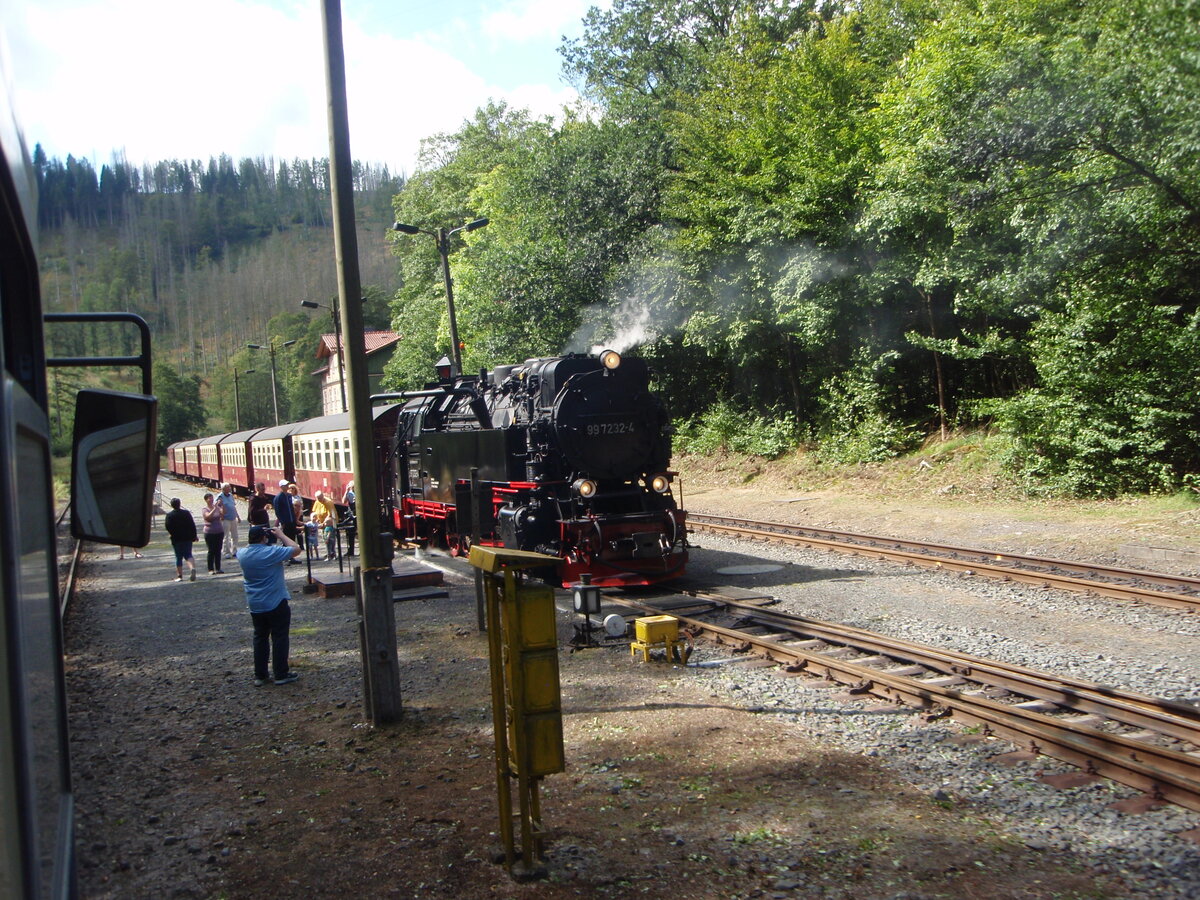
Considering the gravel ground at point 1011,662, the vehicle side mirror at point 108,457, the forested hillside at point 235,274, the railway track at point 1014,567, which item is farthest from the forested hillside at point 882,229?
the forested hillside at point 235,274

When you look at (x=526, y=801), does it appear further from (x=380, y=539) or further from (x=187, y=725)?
(x=187, y=725)

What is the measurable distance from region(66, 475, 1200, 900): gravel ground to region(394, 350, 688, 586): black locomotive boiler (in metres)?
1.99

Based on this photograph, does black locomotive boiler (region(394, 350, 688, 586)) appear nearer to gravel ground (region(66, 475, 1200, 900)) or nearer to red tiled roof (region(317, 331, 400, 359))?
gravel ground (region(66, 475, 1200, 900))

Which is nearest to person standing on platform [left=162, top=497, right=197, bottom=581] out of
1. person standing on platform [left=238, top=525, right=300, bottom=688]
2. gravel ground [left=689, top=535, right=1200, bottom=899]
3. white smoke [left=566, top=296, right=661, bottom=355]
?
person standing on platform [left=238, top=525, right=300, bottom=688]

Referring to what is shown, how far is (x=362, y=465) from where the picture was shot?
696 cm

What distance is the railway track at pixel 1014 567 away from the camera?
31.5 feet

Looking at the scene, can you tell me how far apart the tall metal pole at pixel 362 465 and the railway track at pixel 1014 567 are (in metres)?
7.59

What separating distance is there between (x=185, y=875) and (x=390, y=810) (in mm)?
1117

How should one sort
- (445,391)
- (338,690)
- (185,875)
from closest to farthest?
(185,875)
(338,690)
(445,391)

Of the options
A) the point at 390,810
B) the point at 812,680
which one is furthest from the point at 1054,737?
the point at 390,810

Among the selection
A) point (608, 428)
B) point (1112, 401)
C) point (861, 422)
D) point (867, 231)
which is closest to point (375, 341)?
point (861, 422)

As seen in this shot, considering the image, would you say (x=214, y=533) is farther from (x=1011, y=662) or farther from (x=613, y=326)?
(x=613, y=326)

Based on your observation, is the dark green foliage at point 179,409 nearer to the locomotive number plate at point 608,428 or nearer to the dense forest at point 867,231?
the dense forest at point 867,231

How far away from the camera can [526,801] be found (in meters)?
4.39
